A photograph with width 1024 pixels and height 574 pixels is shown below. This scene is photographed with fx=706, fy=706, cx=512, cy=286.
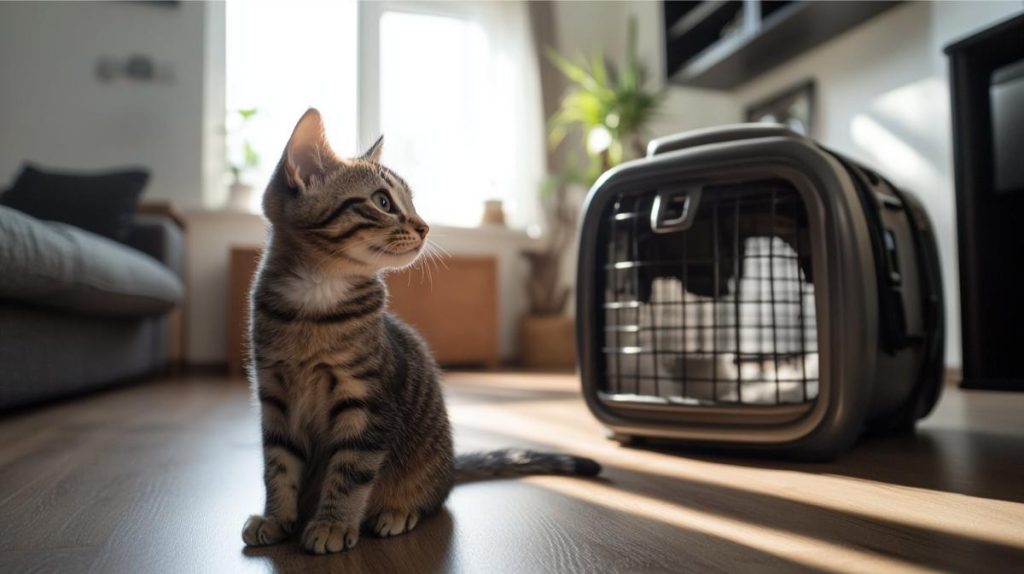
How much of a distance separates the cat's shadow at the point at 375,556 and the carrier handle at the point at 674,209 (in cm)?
70

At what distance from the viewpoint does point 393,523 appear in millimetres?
809

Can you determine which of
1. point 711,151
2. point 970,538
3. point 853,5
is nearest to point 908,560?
point 970,538

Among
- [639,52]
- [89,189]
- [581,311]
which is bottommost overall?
[581,311]

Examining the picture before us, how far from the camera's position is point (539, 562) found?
69 cm

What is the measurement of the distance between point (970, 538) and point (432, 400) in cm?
63

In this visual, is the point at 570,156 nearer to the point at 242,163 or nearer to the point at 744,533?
the point at 242,163

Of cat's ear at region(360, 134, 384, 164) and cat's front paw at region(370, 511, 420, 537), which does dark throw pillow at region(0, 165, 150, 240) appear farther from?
cat's front paw at region(370, 511, 420, 537)

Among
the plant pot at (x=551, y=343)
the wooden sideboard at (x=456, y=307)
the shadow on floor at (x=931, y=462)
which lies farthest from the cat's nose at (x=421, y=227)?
the plant pot at (x=551, y=343)

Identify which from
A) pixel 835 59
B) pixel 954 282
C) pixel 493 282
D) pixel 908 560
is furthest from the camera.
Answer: pixel 493 282

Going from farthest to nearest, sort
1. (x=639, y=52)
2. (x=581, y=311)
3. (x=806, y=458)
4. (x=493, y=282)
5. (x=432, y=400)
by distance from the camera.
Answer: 1. (x=639, y=52)
2. (x=493, y=282)
3. (x=581, y=311)
4. (x=806, y=458)
5. (x=432, y=400)

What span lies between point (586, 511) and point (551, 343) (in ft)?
10.5

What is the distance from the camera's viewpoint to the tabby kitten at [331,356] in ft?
2.57

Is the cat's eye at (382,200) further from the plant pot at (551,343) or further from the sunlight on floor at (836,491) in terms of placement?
the plant pot at (551,343)

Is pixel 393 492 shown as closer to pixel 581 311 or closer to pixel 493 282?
pixel 581 311
